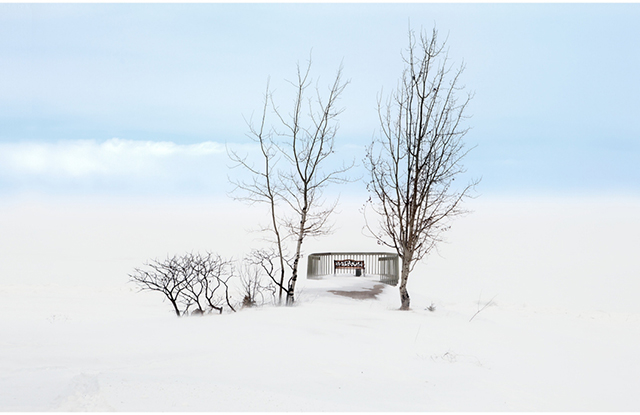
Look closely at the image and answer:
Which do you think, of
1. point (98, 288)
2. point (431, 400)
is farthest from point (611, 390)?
point (98, 288)

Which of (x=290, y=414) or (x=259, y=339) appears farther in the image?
(x=259, y=339)

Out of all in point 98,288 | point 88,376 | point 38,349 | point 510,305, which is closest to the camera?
point 88,376

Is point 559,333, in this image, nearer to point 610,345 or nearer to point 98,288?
point 610,345

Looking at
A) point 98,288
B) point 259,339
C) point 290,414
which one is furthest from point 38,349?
point 98,288

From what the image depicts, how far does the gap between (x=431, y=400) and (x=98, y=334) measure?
20.7 feet

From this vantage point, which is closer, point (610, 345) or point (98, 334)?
point (98, 334)

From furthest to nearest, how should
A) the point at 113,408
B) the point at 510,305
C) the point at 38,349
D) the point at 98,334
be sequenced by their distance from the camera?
the point at 510,305 < the point at 98,334 < the point at 38,349 < the point at 113,408

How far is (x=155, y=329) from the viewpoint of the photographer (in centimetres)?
955

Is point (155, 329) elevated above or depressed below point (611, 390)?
above

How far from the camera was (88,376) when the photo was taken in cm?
581

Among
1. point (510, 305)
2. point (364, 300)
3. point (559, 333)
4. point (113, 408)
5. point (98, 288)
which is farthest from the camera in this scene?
point (98, 288)

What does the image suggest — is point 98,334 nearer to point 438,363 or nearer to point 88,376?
point 88,376

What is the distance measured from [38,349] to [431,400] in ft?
20.1

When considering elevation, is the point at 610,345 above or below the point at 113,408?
below
